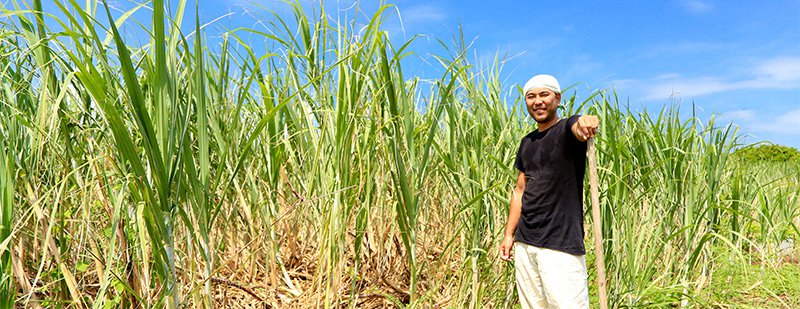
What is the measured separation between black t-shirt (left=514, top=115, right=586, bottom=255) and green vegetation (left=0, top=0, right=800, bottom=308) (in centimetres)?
15

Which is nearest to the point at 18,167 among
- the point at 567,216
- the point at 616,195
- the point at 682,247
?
the point at 567,216

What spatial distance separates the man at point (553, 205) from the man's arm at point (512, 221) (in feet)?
0.13

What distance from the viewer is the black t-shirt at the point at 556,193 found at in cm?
212

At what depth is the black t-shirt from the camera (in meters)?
2.12

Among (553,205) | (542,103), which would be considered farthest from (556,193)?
(542,103)

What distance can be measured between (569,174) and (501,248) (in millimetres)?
424

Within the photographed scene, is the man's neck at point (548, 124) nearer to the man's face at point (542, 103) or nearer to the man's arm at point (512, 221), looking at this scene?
the man's face at point (542, 103)

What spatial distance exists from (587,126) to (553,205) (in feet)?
1.33

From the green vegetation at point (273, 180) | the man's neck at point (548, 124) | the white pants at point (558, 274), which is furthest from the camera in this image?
the man's neck at point (548, 124)

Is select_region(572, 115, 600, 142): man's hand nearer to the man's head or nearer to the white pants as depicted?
the man's head

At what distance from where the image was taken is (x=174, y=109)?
1.39 meters

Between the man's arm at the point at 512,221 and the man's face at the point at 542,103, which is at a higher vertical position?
the man's face at the point at 542,103

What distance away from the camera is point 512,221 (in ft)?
7.55

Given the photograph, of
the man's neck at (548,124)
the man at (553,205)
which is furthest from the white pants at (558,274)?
the man's neck at (548,124)
